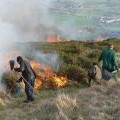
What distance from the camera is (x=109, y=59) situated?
1702 centimetres

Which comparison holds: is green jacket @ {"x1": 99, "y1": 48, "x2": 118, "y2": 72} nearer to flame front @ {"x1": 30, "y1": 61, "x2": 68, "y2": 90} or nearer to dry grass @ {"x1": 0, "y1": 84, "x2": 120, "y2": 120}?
dry grass @ {"x1": 0, "y1": 84, "x2": 120, "y2": 120}

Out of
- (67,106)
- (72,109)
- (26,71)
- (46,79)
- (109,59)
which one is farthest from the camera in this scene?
(46,79)

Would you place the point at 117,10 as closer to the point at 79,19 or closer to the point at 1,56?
the point at 79,19

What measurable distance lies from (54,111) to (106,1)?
9142 cm

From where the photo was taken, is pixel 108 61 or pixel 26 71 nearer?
pixel 26 71

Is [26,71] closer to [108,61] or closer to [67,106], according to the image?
[67,106]

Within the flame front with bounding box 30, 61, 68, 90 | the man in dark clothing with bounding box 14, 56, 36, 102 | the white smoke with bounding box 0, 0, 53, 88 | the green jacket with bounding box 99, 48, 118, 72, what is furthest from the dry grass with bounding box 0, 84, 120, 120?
the white smoke with bounding box 0, 0, 53, 88

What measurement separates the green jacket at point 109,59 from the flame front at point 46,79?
300 centimetres

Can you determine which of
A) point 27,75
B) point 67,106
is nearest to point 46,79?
point 27,75

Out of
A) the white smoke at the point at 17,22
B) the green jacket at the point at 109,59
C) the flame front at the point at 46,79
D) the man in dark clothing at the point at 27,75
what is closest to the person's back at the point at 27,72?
the man in dark clothing at the point at 27,75

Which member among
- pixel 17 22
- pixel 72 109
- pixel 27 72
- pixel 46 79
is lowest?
pixel 17 22

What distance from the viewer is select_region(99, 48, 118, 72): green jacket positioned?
16828 millimetres

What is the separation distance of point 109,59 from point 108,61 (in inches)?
4.0

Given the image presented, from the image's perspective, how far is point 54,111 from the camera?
12.4 m
